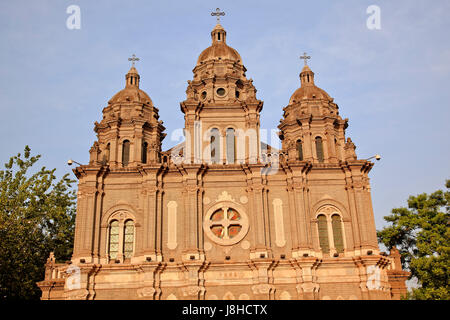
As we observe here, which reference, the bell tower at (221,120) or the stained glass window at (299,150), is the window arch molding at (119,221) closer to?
the bell tower at (221,120)

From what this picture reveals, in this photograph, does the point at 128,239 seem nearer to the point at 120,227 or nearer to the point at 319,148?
the point at 120,227

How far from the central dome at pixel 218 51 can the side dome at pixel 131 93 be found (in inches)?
228

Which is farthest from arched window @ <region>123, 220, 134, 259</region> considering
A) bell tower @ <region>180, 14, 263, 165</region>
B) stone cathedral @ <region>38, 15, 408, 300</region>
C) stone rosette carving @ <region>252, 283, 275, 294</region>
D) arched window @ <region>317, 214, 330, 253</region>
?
arched window @ <region>317, 214, 330, 253</region>

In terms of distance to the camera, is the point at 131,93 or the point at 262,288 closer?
the point at 262,288

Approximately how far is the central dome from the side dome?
580 centimetres

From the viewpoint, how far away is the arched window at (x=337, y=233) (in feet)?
107

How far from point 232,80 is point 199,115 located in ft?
14.6

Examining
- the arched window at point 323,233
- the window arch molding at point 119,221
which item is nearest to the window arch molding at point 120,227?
the window arch molding at point 119,221

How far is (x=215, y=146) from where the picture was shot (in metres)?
36.1

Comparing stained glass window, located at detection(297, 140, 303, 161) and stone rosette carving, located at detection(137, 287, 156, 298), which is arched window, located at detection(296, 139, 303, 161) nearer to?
stained glass window, located at detection(297, 140, 303, 161)

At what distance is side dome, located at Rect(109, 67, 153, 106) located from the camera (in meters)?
38.3

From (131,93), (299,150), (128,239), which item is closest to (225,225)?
(128,239)

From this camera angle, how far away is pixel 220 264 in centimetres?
3111

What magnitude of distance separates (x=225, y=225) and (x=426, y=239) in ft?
50.4
